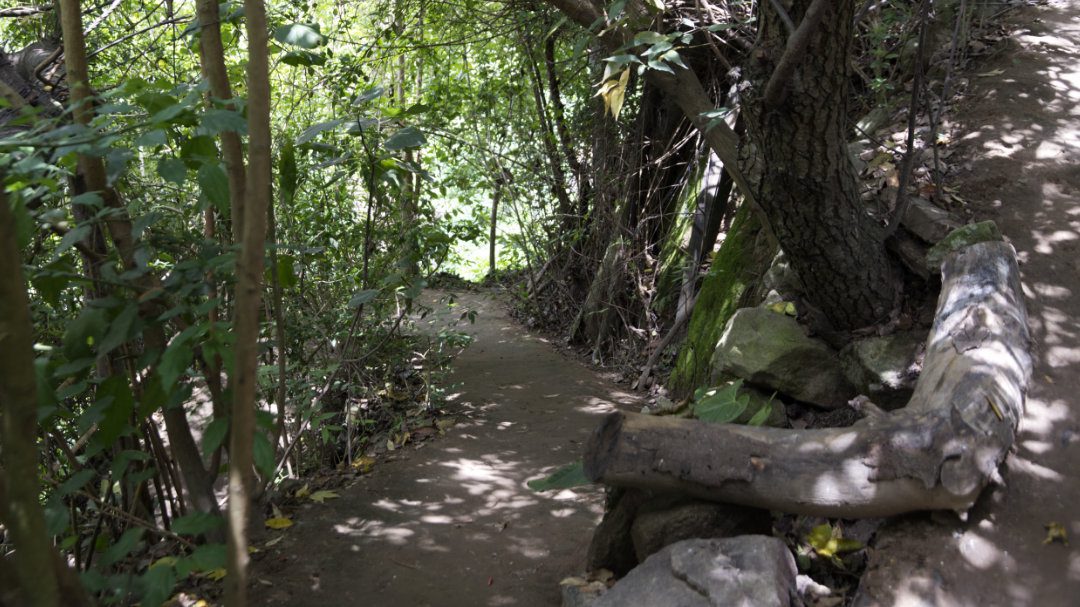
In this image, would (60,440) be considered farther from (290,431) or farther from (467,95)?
(467,95)

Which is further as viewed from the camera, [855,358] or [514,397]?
[514,397]

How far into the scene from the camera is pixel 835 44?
12.0ft

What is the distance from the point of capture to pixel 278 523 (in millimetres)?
4348

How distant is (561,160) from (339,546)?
19.1ft

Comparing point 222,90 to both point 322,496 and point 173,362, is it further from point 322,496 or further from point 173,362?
point 322,496

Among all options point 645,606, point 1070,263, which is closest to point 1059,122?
point 1070,263

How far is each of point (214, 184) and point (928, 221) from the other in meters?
3.58

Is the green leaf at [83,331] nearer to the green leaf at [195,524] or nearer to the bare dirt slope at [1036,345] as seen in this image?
the green leaf at [195,524]

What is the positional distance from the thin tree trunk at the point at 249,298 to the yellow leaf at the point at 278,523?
2606mm

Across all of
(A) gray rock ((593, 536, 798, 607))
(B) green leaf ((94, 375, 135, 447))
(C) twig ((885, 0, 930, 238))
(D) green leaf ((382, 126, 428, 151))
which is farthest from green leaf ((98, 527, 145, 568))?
(C) twig ((885, 0, 930, 238))

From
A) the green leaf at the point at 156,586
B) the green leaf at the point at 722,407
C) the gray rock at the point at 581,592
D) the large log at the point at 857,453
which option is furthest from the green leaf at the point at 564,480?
the green leaf at the point at 156,586

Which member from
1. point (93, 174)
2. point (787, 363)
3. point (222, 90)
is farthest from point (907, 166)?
point (93, 174)

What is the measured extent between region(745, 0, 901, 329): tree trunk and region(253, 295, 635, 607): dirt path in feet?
5.73

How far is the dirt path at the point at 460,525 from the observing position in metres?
3.65
